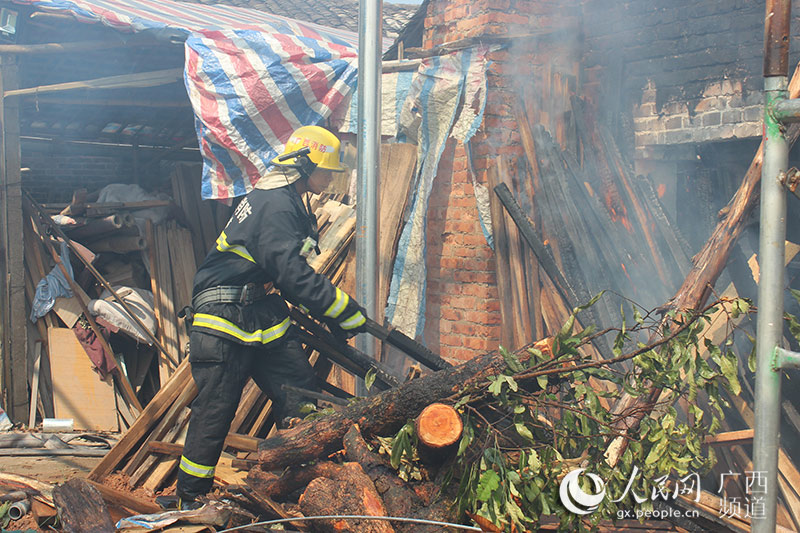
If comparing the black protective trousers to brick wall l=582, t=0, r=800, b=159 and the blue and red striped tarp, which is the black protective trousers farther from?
brick wall l=582, t=0, r=800, b=159

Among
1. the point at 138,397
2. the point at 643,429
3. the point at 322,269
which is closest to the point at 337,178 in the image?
the point at 322,269

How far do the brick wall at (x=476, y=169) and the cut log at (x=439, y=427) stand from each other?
7.14 feet

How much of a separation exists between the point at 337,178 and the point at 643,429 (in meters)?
3.96

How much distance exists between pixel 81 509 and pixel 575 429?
2.62 m

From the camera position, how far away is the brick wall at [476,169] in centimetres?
520

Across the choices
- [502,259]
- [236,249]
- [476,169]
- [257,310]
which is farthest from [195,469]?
[476,169]

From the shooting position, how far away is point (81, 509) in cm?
363

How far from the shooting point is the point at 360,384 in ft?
16.1

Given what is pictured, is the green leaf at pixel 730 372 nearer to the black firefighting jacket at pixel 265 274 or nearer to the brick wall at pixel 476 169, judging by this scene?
the black firefighting jacket at pixel 265 274

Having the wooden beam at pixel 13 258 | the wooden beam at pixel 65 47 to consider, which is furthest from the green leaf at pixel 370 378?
the wooden beam at pixel 13 258

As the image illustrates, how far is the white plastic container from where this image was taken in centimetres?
611

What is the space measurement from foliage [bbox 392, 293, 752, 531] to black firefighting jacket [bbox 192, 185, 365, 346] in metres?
1.28

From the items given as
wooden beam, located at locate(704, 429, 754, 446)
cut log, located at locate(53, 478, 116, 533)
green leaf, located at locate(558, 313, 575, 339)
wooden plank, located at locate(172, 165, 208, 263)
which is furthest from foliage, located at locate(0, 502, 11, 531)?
wooden plank, located at locate(172, 165, 208, 263)

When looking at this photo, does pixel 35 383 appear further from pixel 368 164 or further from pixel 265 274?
pixel 368 164
